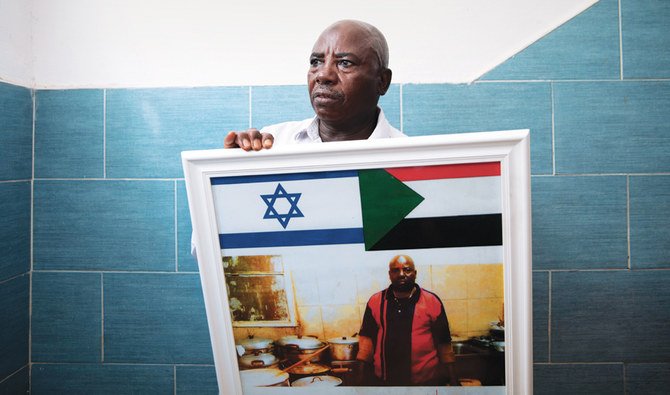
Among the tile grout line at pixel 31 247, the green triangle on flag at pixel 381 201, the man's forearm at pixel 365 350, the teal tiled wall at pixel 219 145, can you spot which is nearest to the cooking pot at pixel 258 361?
the man's forearm at pixel 365 350

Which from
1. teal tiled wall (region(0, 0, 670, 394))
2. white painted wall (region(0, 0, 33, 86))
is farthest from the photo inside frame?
white painted wall (region(0, 0, 33, 86))

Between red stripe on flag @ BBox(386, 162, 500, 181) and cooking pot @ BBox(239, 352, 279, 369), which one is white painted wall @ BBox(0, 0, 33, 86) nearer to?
cooking pot @ BBox(239, 352, 279, 369)

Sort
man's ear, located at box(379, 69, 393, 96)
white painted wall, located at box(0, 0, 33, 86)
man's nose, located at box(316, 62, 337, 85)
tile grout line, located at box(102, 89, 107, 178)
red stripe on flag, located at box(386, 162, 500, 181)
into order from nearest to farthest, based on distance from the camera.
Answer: red stripe on flag, located at box(386, 162, 500, 181) → man's nose, located at box(316, 62, 337, 85) → man's ear, located at box(379, 69, 393, 96) → white painted wall, located at box(0, 0, 33, 86) → tile grout line, located at box(102, 89, 107, 178)

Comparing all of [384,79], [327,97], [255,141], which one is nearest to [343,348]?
[255,141]

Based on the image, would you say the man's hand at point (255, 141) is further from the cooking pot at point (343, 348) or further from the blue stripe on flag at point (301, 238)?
the cooking pot at point (343, 348)

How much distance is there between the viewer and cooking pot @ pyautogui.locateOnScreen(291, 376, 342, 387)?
0.76m

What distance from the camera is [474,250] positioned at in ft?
2.37

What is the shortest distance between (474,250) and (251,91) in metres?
0.99

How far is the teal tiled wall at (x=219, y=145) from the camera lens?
145cm

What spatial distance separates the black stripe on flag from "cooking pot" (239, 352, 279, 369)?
0.81ft

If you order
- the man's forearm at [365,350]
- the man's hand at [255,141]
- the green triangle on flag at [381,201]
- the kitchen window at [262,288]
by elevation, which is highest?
the man's hand at [255,141]

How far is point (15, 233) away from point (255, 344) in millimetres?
1109

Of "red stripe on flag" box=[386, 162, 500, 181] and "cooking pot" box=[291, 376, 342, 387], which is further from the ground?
"red stripe on flag" box=[386, 162, 500, 181]

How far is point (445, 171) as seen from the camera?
0.70m
